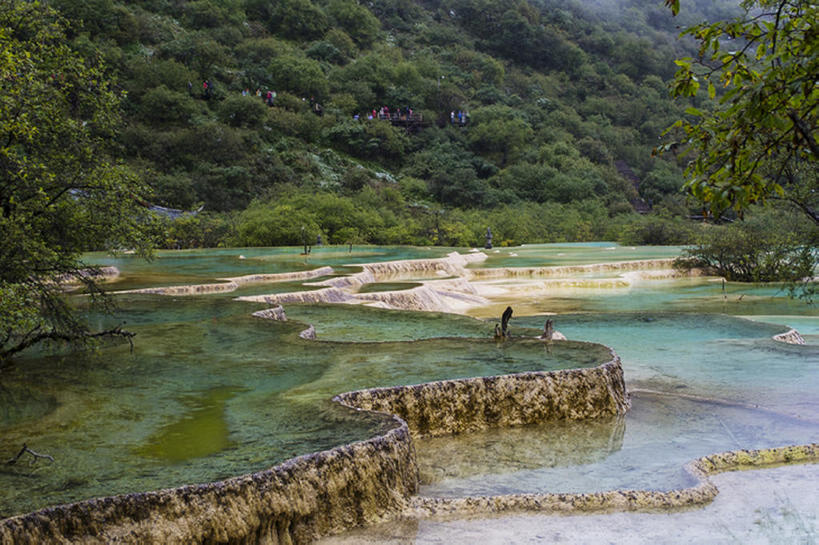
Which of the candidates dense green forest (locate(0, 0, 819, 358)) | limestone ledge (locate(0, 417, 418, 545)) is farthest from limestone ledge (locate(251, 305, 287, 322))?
limestone ledge (locate(0, 417, 418, 545))

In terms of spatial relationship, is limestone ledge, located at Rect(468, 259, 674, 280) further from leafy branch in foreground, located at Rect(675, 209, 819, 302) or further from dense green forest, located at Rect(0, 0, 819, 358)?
dense green forest, located at Rect(0, 0, 819, 358)

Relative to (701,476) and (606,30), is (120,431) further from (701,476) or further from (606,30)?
(606,30)

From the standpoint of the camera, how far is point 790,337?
1280 cm

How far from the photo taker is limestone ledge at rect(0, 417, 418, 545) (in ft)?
14.8

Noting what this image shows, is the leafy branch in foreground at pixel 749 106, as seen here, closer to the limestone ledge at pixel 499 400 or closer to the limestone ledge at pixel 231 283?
the limestone ledge at pixel 499 400

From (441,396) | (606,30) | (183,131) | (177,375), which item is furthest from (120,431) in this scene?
(606,30)

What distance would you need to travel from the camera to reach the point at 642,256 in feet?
101

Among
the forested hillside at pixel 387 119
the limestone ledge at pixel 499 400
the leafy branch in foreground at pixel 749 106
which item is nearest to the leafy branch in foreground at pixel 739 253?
Answer: the forested hillside at pixel 387 119

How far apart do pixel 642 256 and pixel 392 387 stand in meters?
25.2

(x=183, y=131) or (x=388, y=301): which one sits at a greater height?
(x=183, y=131)

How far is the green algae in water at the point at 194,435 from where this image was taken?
18.1 feet

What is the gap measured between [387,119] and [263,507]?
6386 centimetres

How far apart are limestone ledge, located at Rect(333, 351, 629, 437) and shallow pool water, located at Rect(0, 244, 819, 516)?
16 cm

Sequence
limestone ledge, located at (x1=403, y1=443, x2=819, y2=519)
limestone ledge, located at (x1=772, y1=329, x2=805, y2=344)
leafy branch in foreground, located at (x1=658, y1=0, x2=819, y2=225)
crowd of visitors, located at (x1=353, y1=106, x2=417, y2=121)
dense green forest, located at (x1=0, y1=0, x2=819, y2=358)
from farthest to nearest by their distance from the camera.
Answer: crowd of visitors, located at (x1=353, y1=106, x2=417, y2=121)
limestone ledge, located at (x1=772, y1=329, x2=805, y2=344)
limestone ledge, located at (x1=403, y1=443, x2=819, y2=519)
dense green forest, located at (x1=0, y1=0, x2=819, y2=358)
leafy branch in foreground, located at (x1=658, y1=0, x2=819, y2=225)
